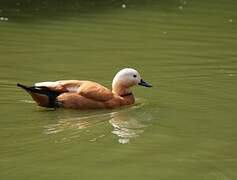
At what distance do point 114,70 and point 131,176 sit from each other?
194 inches

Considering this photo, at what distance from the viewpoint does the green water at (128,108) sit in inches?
257

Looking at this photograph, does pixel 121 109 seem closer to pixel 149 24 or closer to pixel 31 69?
pixel 31 69

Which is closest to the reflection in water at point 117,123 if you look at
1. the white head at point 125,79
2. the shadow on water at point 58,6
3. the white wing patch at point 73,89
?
the white head at point 125,79

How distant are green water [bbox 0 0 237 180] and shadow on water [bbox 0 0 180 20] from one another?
149mm

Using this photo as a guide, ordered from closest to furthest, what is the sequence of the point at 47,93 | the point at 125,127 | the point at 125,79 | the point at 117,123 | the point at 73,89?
the point at 125,127, the point at 117,123, the point at 47,93, the point at 73,89, the point at 125,79

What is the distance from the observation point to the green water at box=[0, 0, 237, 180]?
21.4 feet

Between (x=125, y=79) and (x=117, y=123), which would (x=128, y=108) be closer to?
(x=125, y=79)

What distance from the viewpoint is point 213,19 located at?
17.3 metres

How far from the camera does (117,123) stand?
8086mm

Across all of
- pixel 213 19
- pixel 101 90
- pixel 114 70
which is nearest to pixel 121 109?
pixel 101 90

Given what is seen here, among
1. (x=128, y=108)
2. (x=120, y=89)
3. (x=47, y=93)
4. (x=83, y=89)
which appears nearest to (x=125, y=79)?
(x=120, y=89)

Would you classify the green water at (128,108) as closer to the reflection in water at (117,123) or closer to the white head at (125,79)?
the reflection in water at (117,123)

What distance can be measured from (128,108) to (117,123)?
791 mm

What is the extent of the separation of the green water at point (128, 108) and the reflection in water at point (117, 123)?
0.01m
